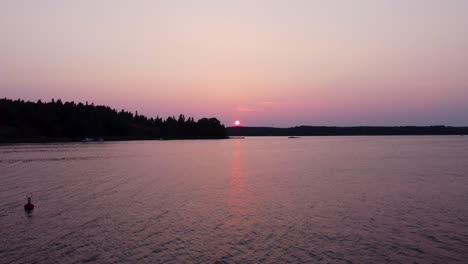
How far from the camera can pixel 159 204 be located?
47.2m

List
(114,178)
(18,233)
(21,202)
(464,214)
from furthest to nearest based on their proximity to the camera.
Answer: (114,178) < (21,202) < (464,214) < (18,233)

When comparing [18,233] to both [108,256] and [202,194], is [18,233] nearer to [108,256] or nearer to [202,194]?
[108,256]

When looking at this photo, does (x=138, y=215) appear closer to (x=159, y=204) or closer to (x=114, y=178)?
(x=159, y=204)

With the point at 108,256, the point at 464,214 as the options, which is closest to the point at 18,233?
the point at 108,256

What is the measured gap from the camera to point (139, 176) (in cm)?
7931

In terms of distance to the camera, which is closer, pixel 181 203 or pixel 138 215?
pixel 138 215

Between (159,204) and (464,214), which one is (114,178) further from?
(464,214)

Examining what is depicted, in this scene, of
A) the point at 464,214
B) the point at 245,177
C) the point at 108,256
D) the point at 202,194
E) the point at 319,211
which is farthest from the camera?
the point at 245,177

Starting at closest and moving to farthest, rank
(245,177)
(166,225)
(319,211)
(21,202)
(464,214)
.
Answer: (166,225) → (464,214) → (319,211) → (21,202) → (245,177)

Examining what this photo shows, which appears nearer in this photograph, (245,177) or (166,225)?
(166,225)

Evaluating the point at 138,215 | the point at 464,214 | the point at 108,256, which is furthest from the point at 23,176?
the point at 464,214

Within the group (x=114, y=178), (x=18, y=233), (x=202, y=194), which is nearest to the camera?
(x=18, y=233)

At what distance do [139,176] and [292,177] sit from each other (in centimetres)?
2886

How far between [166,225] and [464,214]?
92.7 feet
